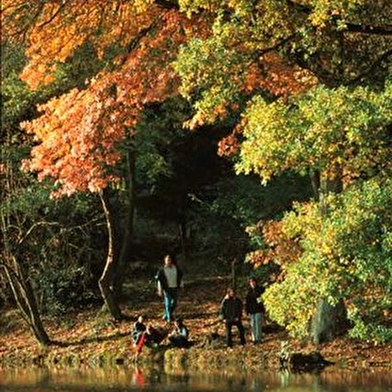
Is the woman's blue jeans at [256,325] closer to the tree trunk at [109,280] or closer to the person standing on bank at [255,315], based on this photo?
the person standing on bank at [255,315]

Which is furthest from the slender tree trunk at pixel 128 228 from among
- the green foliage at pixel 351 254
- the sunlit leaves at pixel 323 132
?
the sunlit leaves at pixel 323 132

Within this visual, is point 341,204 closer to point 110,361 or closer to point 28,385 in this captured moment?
point 28,385

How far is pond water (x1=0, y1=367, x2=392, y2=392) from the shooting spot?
16.2m

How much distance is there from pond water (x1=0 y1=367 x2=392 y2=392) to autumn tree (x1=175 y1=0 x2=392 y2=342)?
1.71 m

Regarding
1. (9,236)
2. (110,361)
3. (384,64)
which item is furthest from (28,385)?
(384,64)

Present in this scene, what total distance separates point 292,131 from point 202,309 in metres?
12.8

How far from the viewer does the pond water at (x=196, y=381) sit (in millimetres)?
16250

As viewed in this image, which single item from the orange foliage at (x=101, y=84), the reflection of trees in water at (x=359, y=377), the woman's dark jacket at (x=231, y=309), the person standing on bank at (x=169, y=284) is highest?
the orange foliage at (x=101, y=84)

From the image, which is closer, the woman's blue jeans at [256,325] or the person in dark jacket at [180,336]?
the woman's blue jeans at [256,325]

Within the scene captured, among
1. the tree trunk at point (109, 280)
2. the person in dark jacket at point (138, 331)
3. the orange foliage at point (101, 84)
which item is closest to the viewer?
the orange foliage at point (101, 84)

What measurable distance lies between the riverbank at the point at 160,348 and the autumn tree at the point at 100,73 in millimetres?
4297

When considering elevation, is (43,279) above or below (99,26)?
below

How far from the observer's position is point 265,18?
15.1 m

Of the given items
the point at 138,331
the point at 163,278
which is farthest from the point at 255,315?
the point at 163,278
